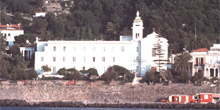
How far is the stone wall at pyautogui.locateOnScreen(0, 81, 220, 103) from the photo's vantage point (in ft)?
240

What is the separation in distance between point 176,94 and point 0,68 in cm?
1625

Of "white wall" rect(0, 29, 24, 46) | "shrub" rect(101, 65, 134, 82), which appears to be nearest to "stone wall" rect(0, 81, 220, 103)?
"shrub" rect(101, 65, 134, 82)

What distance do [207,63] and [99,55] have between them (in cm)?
965

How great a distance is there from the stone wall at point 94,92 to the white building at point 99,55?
7.66 m

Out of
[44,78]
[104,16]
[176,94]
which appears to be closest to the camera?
[176,94]

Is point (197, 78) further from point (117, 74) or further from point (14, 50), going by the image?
point (14, 50)

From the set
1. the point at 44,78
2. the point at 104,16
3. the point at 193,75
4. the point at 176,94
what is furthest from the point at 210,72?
the point at 104,16

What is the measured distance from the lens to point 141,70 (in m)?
82.1

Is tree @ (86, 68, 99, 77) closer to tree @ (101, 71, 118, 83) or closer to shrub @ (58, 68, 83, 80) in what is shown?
shrub @ (58, 68, 83, 80)

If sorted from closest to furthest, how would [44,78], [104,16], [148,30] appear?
1. [44,78]
2. [148,30]
3. [104,16]

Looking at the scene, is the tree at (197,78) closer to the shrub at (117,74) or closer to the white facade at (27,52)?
the shrub at (117,74)

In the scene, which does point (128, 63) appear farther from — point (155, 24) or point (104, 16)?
point (104, 16)

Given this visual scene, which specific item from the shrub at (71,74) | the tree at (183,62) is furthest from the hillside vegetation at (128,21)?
the shrub at (71,74)

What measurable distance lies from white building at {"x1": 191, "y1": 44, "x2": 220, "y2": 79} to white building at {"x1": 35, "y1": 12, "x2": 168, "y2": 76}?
270cm
